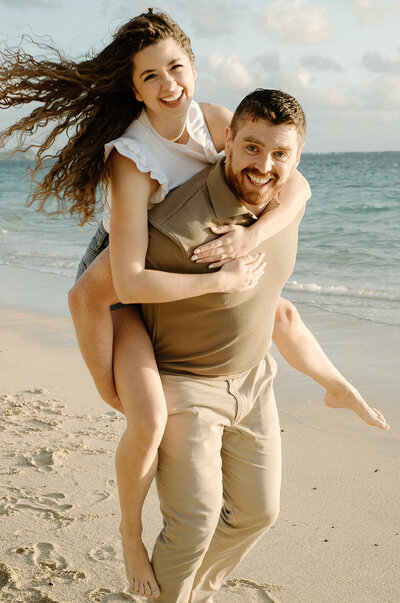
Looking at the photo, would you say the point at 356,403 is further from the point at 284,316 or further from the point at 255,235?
the point at 255,235

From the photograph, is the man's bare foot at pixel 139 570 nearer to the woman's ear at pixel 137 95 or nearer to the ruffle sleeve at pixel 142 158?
the ruffle sleeve at pixel 142 158

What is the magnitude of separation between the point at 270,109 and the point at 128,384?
1143 millimetres

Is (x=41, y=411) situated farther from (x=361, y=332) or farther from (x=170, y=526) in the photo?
(x=361, y=332)

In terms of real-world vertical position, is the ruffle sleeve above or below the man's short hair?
below

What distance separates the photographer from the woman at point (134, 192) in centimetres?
279

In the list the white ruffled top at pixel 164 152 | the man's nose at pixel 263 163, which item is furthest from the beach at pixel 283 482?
the man's nose at pixel 263 163

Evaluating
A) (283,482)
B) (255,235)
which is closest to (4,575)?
(283,482)

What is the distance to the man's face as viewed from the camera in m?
2.83

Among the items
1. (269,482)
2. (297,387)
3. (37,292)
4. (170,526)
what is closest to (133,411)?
(170,526)

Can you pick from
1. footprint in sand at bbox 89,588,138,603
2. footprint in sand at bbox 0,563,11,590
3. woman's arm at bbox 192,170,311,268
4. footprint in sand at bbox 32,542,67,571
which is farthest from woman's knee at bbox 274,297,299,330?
footprint in sand at bbox 0,563,11,590

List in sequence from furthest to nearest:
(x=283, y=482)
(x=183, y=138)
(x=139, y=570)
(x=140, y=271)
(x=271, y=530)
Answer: (x=283, y=482) < (x=271, y=530) < (x=183, y=138) < (x=139, y=570) < (x=140, y=271)

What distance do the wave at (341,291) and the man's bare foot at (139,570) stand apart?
7.41m

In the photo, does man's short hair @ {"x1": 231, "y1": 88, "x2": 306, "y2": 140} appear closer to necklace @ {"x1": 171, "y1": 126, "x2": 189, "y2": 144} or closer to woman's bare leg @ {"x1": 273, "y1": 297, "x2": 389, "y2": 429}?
necklace @ {"x1": 171, "y1": 126, "x2": 189, "y2": 144}

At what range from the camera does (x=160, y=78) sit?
3209 mm
